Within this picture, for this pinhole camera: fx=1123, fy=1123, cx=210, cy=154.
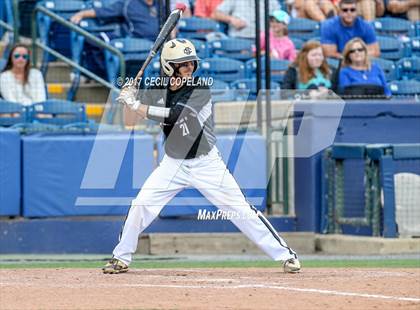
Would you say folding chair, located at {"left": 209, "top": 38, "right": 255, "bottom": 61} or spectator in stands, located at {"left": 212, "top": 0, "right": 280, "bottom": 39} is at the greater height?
spectator in stands, located at {"left": 212, "top": 0, "right": 280, "bottom": 39}

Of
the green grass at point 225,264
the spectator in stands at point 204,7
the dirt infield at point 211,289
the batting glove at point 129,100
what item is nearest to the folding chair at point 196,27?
the spectator in stands at point 204,7

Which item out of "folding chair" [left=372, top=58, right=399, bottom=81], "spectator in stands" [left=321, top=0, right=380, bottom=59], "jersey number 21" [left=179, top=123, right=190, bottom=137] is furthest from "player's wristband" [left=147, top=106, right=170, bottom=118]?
"folding chair" [left=372, top=58, right=399, bottom=81]

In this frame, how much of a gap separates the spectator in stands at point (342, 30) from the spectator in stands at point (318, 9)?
148 cm

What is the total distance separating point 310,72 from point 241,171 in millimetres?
1553

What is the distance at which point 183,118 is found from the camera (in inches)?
373

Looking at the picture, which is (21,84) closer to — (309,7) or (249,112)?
(249,112)

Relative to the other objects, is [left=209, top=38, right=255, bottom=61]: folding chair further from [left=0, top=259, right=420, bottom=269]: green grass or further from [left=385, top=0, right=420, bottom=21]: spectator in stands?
[left=0, top=259, right=420, bottom=269]: green grass

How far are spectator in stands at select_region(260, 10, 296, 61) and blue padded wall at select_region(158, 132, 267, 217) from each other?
7.45 feet

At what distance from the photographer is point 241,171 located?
13469 millimetres

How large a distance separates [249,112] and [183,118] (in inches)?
177

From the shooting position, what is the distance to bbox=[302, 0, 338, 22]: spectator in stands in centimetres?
1688

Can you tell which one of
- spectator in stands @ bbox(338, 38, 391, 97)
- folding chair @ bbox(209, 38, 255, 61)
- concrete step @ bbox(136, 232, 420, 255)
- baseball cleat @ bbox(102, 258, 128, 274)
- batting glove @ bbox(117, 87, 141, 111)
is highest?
folding chair @ bbox(209, 38, 255, 61)

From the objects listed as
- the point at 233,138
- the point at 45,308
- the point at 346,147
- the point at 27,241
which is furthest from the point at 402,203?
the point at 45,308

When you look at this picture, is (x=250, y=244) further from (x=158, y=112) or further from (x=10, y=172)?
(x=158, y=112)
